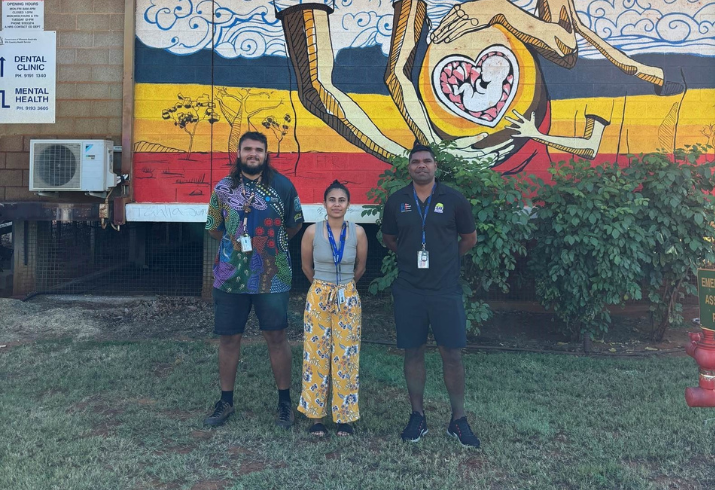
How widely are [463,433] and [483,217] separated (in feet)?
7.45

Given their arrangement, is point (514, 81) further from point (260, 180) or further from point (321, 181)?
point (260, 180)

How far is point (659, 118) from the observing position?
263 inches

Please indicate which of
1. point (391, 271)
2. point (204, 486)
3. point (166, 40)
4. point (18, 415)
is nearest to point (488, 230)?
point (391, 271)

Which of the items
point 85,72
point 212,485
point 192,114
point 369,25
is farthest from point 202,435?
point 85,72

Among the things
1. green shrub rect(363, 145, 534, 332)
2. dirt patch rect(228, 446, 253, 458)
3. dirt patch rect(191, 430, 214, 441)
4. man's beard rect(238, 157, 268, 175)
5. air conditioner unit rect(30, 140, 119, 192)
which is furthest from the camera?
air conditioner unit rect(30, 140, 119, 192)

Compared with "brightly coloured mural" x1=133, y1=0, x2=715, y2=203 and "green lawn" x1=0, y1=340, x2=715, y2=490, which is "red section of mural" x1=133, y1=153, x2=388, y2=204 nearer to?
"brightly coloured mural" x1=133, y1=0, x2=715, y2=203

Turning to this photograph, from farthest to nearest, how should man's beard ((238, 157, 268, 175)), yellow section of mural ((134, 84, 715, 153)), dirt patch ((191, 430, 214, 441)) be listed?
yellow section of mural ((134, 84, 715, 153)) < man's beard ((238, 157, 268, 175)) < dirt patch ((191, 430, 214, 441))

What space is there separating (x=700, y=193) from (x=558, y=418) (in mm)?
2941

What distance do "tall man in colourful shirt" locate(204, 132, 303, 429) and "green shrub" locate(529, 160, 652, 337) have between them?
2895 mm

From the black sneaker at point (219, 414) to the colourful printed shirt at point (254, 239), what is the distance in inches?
30.9

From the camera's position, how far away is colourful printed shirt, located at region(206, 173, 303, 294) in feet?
12.1

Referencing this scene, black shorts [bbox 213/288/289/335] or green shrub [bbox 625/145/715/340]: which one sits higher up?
green shrub [bbox 625/145/715/340]

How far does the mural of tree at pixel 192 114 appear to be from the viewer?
673 cm

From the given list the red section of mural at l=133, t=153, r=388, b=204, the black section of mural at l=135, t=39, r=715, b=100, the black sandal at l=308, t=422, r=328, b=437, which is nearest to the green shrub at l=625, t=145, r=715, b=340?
the black section of mural at l=135, t=39, r=715, b=100
